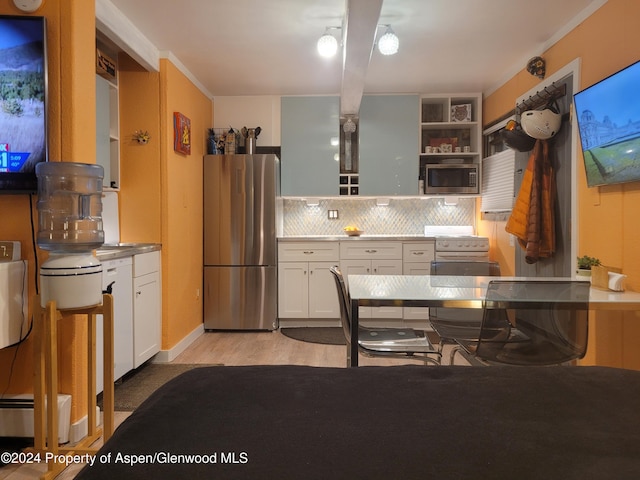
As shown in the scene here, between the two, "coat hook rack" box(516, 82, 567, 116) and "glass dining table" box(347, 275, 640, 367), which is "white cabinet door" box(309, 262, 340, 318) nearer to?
"glass dining table" box(347, 275, 640, 367)

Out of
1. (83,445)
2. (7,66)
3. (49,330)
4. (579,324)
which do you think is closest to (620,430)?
(579,324)

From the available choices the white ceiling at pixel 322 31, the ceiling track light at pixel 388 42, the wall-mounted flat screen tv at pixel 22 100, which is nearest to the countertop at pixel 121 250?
the wall-mounted flat screen tv at pixel 22 100

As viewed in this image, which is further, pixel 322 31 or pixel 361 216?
pixel 361 216

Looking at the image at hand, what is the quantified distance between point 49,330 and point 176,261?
1923 millimetres

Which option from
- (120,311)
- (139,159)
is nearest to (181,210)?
(139,159)

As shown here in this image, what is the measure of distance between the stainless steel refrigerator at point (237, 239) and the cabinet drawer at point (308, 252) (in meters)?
0.18

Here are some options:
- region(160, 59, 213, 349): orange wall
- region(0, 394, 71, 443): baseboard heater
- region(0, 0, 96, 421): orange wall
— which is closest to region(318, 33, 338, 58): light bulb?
region(160, 59, 213, 349): orange wall

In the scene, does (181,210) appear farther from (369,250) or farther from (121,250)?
(369,250)

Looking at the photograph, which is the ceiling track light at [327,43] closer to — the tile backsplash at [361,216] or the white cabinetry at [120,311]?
the white cabinetry at [120,311]

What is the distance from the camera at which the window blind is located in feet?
13.1

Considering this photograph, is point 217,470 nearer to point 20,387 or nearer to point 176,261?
point 20,387

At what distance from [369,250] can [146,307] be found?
2313 mm

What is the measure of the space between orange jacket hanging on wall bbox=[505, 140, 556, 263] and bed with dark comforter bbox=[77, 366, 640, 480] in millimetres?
2196

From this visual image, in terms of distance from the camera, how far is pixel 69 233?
6.35ft
